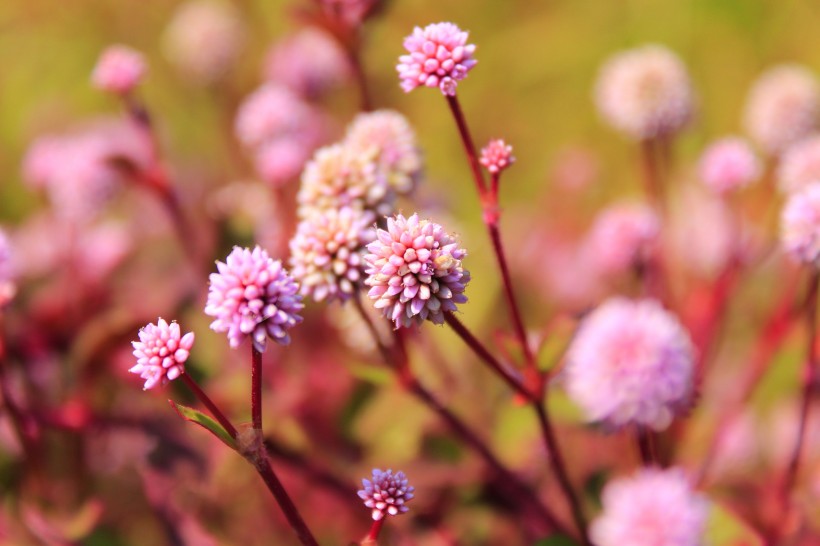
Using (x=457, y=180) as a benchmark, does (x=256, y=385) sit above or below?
below

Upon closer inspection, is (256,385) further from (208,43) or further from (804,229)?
(208,43)

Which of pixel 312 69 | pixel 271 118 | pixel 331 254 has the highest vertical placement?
pixel 312 69

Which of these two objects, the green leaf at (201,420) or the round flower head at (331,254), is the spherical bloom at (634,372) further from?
the green leaf at (201,420)

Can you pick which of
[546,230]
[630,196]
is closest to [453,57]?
[546,230]

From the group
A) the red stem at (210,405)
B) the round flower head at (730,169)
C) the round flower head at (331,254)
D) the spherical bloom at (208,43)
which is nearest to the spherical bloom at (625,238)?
the round flower head at (730,169)

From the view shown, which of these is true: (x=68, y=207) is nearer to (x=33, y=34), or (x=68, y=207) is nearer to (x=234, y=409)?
(x=234, y=409)

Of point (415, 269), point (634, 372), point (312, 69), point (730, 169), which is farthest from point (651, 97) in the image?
point (415, 269)
